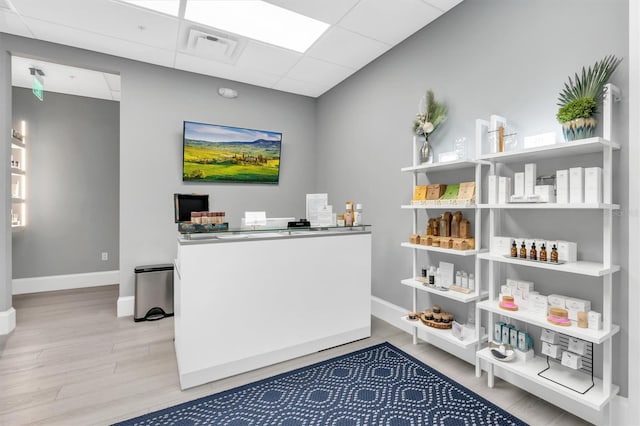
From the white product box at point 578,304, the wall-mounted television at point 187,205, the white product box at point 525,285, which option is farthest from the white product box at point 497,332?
the wall-mounted television at point 187,205

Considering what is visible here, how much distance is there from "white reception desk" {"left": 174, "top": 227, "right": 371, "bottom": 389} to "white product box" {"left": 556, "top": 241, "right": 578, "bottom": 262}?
150 centimetres

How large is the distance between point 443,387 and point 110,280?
17.2ft

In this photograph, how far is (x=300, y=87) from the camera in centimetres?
444

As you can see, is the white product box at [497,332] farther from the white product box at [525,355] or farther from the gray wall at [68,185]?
the gray wall at [68,185]

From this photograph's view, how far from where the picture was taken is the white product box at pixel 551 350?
1.94m

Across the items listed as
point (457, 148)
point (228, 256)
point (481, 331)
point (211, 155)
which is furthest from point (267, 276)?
point (211, 155)

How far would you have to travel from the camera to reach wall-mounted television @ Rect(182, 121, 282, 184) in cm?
396

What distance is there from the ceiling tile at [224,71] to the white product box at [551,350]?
3964 millimetres

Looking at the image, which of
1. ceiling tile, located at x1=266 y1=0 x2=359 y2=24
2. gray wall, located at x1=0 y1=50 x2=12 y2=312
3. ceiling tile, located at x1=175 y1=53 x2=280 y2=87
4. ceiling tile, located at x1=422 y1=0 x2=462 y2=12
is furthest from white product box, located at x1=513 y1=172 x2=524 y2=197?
gray wall, located at x1=0 y1=50 x2=12 y2=312

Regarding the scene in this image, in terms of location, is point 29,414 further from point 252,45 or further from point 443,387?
point 252,45

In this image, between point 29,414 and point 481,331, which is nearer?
point 29,414

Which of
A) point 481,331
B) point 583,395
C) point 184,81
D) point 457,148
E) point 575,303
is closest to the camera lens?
point 583,395

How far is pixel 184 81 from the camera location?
394 cm

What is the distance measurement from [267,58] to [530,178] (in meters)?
2.98
